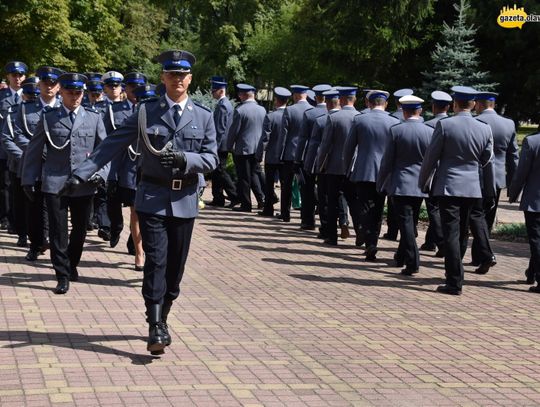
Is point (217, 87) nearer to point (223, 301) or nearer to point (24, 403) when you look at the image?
point (223, 301)

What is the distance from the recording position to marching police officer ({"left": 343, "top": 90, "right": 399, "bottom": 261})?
42.3ft

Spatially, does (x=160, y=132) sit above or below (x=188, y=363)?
above

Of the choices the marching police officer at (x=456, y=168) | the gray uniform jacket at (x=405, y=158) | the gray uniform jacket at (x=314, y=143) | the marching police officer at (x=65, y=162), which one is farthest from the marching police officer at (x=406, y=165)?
the marching police officer at (x=65, y=162)

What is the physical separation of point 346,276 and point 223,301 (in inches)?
88.4

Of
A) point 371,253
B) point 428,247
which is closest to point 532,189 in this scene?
point 371,253

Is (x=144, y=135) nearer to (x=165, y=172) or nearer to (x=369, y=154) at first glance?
(x=165, y=172)

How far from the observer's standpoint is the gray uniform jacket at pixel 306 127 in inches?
605

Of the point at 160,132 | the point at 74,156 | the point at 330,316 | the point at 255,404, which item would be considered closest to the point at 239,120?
the point at 74,156

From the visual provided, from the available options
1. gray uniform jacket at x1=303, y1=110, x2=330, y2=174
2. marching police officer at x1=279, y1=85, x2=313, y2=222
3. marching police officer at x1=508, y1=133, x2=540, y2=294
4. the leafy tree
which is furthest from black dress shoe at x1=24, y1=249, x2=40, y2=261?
the leafy tree

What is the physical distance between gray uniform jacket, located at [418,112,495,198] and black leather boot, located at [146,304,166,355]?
4296 mm

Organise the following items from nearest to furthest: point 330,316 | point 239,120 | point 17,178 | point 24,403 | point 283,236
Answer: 1. point 24,403
2. point 330,316
3. point 17,178
4. point 283,236
5. point 239,120

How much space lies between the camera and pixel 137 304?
9219 mm

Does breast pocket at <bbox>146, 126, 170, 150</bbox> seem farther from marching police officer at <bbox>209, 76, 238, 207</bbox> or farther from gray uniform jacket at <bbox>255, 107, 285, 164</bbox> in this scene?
marching police officer at <bbox>209, 76, 238, 207</bbox>

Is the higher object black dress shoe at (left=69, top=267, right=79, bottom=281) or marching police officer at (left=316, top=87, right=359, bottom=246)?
marching police officer at (left=316, top=87, right=359, bottom=246)
